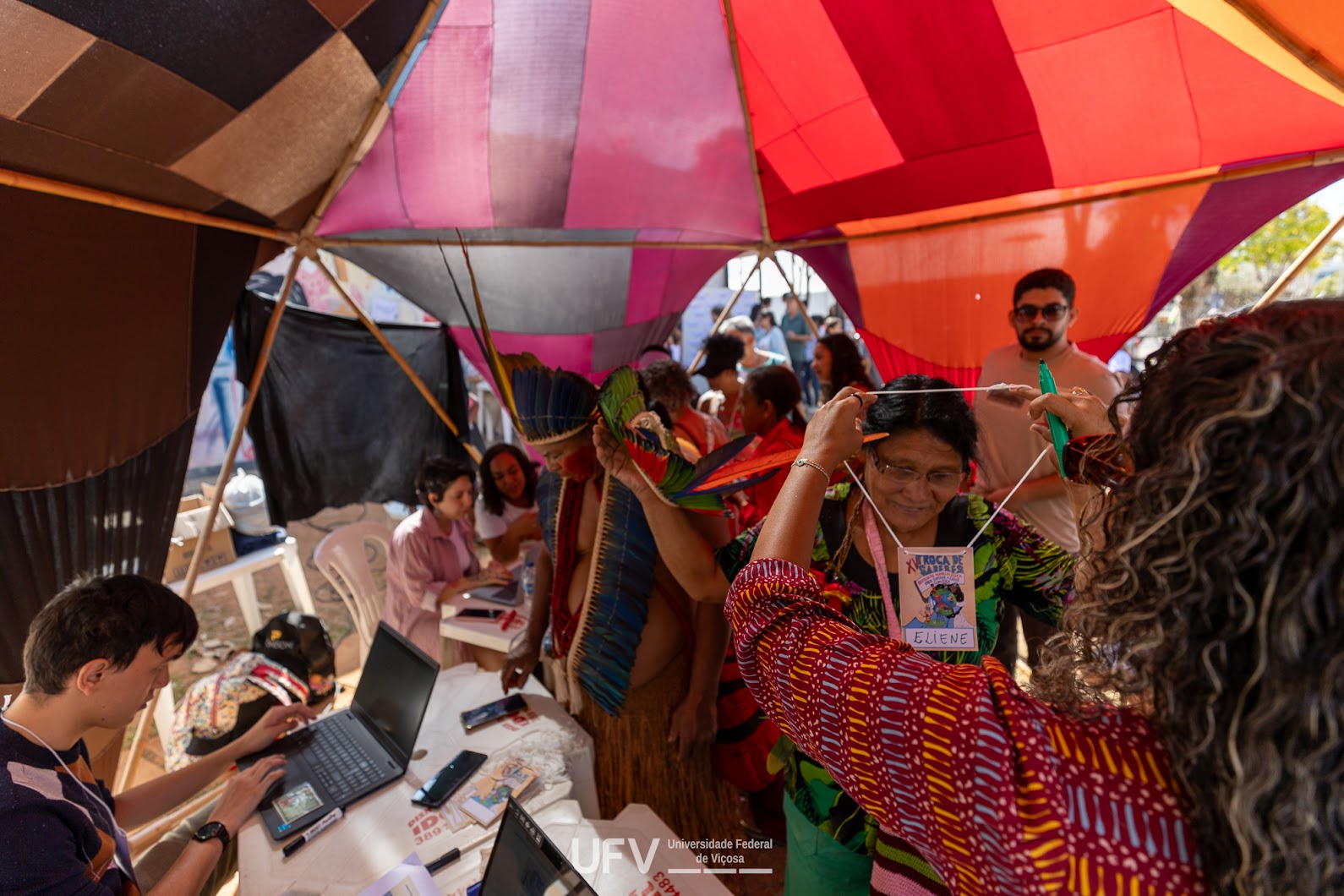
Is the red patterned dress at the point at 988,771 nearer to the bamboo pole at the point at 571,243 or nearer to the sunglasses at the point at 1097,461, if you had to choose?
the sunglasses at the point at 1097,461

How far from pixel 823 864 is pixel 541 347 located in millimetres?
2955

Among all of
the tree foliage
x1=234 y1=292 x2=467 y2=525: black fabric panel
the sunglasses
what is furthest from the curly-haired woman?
the tree foliage

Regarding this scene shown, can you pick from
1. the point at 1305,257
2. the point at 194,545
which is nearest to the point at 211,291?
the point at 194,545

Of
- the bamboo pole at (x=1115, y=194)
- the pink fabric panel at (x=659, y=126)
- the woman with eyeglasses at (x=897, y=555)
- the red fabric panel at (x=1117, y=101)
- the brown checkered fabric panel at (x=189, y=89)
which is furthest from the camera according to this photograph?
the pink fabric panel at (x=659, y=126)

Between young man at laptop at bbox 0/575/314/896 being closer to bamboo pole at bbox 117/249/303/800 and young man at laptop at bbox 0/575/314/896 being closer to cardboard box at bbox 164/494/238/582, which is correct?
bamboo pole at bbox 117/249/303/800

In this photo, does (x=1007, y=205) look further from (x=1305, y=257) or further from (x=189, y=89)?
(x=189, y=89)

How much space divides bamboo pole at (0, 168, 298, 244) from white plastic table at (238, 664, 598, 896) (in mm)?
1510

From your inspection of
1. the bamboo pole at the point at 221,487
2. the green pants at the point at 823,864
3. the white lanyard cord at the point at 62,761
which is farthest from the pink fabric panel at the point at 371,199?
the green pants at the point at 823,864

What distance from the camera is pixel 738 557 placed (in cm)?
146

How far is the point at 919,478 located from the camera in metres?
1.26

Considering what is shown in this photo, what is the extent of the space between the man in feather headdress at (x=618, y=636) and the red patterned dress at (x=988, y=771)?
1.01m

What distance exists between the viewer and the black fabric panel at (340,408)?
3.26 meters

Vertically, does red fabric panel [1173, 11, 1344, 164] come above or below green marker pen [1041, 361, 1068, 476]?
above

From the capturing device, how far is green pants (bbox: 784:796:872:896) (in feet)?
4.11
